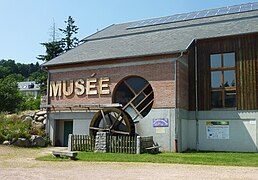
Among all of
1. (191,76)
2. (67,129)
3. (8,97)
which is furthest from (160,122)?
(8,97)

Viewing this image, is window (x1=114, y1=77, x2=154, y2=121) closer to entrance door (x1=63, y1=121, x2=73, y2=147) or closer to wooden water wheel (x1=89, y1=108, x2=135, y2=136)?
wooden water wheel (x1=89, y1=108, x2=135, y2=136)

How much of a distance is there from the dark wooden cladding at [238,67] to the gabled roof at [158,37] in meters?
0.60

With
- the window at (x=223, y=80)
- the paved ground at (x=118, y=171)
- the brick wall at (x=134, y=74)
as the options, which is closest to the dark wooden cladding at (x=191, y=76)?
the window at (x=223, y=80)

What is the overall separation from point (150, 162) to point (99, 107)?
7.94m

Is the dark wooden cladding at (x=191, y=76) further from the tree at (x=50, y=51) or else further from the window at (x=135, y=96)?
the tree at (x=50, y=51)

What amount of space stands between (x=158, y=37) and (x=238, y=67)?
6.51 meters

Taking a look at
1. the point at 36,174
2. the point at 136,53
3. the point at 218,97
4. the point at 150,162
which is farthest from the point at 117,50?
the point at 36,174

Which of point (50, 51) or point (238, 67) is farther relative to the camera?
point (50, 51)

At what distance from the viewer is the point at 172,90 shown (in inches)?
752

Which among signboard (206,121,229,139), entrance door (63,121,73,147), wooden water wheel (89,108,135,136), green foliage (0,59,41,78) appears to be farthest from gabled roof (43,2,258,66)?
green foliage (0,59,41,78)

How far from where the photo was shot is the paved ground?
1010cm

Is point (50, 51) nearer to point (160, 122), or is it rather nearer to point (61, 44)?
point (61, 44)

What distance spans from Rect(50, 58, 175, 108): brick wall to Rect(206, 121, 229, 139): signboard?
3023mm

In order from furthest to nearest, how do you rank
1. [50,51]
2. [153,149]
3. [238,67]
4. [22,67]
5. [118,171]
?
1. [22,67]
2. [50,51]
3. [238,67]
4. [153,149]
5. [118,171]
